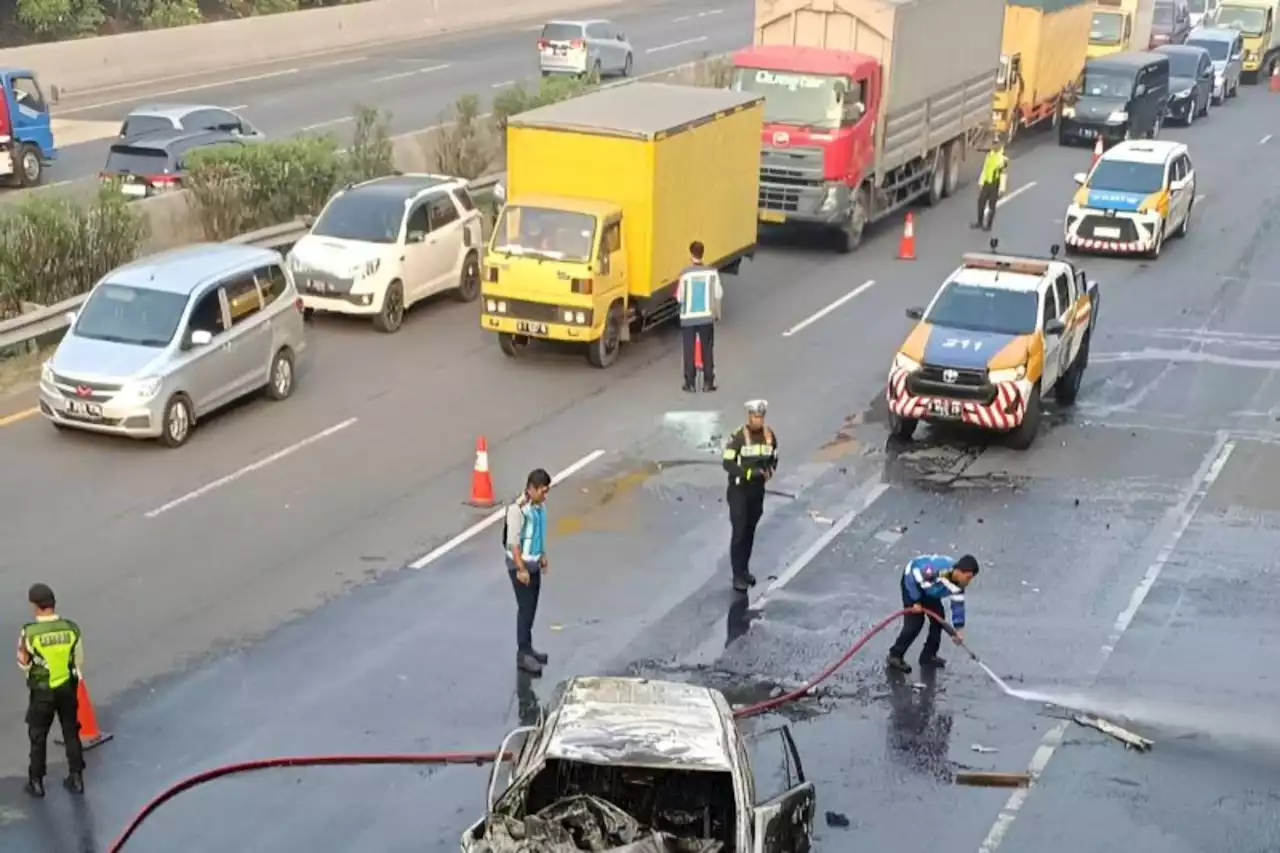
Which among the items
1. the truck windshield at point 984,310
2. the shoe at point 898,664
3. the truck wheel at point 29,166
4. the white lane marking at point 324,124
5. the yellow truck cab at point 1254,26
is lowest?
the yellow truck cab at point 1254,26

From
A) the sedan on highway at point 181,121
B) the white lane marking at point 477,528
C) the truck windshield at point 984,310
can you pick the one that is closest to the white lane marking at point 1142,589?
the truck windshield at point 984,310

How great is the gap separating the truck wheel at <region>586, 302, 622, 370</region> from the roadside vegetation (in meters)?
29.1

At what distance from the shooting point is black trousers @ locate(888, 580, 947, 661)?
44.4ft

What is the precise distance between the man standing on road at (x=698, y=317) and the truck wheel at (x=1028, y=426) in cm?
379

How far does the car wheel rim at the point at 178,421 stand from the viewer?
18.5 meters

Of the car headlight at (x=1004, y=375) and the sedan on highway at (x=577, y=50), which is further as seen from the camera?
the sedan on highway at (x=577, y=50)

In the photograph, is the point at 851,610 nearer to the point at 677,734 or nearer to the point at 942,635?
the point at 942,635

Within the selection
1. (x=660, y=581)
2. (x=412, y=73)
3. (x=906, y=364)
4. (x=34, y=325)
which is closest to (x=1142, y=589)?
(x=660, y=581)

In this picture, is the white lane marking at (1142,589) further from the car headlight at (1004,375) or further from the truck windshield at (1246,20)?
the truck windshield at (1246,20)

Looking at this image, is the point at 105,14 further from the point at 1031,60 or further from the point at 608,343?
the point at 608,343

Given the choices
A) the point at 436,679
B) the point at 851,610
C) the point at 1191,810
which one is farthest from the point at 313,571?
the point at 1191,810

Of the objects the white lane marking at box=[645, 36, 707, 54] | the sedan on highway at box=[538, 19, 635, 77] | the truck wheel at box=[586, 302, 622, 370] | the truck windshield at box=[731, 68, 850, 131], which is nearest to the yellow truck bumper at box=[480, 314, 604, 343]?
the truck wheel at box=[586, 302, 622, 370]

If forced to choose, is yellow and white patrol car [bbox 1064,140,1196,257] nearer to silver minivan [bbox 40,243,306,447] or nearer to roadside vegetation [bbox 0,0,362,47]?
silver minivan [bbox 40,243,306,447]

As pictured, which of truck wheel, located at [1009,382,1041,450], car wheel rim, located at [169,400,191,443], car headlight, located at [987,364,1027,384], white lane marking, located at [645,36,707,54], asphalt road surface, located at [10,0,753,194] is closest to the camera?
car wheel rim, located at [169,400,191,443]
